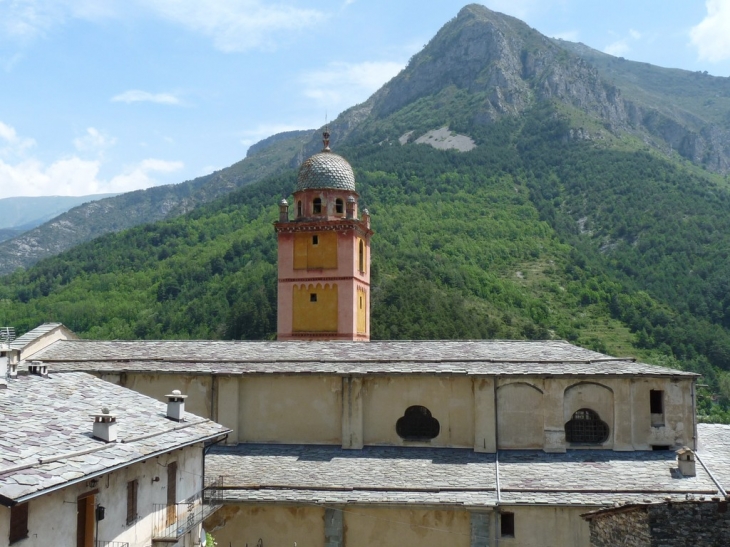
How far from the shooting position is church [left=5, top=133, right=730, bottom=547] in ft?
72.2

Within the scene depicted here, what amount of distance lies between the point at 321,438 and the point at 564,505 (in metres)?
8.57

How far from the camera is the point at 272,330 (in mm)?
73188

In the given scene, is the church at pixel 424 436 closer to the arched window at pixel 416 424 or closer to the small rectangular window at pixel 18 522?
the arched window at pixel 416 424

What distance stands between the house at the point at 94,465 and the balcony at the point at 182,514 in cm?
3

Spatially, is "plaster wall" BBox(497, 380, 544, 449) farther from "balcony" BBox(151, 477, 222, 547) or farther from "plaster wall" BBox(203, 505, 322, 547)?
"balcony" BBox(151, 477, 222, 547)

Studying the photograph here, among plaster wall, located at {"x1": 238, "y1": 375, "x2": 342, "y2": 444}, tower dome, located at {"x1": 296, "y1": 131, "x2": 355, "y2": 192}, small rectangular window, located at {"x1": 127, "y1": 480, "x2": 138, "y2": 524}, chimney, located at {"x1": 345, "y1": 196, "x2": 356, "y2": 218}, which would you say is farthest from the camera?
chimney, located at {"x1": 345, "y1": 196, "x2": 356, "y2": 218}

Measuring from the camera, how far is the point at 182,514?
2009 centimetres

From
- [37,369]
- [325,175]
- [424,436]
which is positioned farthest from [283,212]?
[37,369]

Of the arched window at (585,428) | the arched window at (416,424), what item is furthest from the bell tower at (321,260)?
the arched window at (585,428)

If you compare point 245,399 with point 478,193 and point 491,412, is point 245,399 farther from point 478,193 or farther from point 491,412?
point 478,193

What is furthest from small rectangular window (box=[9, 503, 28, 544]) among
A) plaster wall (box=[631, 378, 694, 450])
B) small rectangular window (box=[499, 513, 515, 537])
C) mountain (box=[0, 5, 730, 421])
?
mountain (box=[0, 5, 730, 421])

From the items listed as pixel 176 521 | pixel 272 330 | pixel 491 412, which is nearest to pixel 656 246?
pixel 272 330

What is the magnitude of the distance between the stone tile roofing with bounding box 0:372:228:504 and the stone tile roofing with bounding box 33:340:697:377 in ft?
18.2

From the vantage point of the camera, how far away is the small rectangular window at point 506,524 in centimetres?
2181
